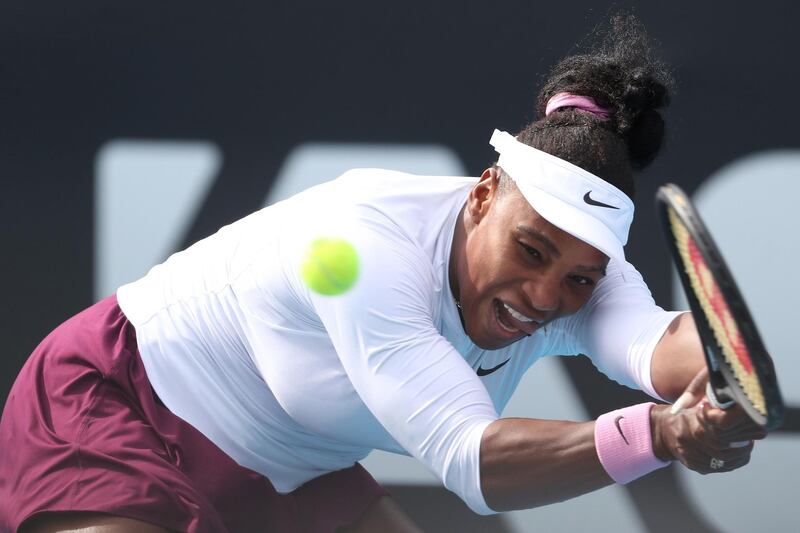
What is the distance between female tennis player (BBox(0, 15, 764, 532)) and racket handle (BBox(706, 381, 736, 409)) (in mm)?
78

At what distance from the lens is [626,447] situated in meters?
1.61

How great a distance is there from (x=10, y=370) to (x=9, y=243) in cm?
36

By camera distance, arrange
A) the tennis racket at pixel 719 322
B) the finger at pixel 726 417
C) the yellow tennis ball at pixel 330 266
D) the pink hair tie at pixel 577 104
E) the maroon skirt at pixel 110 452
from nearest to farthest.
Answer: the tennis racket at pixel 719 322 → the finger at pixel 726 417 → the yellow tennis ball at pixel 330 266 → the maroon skirt at pixel 110 452 → the pink hair tie at pixel 577 104

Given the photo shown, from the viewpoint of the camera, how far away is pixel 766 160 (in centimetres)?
318

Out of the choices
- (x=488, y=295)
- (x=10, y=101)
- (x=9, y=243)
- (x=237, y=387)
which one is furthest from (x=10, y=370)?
(x=488, y=295)

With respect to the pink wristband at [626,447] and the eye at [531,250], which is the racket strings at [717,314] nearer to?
the pink wristband at [626,447]

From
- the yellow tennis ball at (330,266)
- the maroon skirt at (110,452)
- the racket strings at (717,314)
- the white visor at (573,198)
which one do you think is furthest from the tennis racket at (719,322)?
the maroon skirt at (110,452)

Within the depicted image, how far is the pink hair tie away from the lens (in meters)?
1.96

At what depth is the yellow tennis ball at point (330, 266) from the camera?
1.74 meters

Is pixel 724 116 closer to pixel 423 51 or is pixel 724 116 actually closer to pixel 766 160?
pixel 766 160

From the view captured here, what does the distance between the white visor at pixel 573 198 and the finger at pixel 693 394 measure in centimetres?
28

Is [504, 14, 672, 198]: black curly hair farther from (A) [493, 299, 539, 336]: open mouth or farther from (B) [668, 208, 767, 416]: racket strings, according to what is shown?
(B) [668, 208, 767, 416]: racket strings

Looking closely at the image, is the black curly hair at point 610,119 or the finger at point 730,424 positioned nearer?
the finger at point 730,424

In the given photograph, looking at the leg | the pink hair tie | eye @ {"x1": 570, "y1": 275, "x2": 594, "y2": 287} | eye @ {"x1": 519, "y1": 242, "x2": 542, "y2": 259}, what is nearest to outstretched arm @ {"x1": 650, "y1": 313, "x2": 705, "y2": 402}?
eye @ {"x1": 570, "y1": 275, "x2": 594, "y2": 287}
